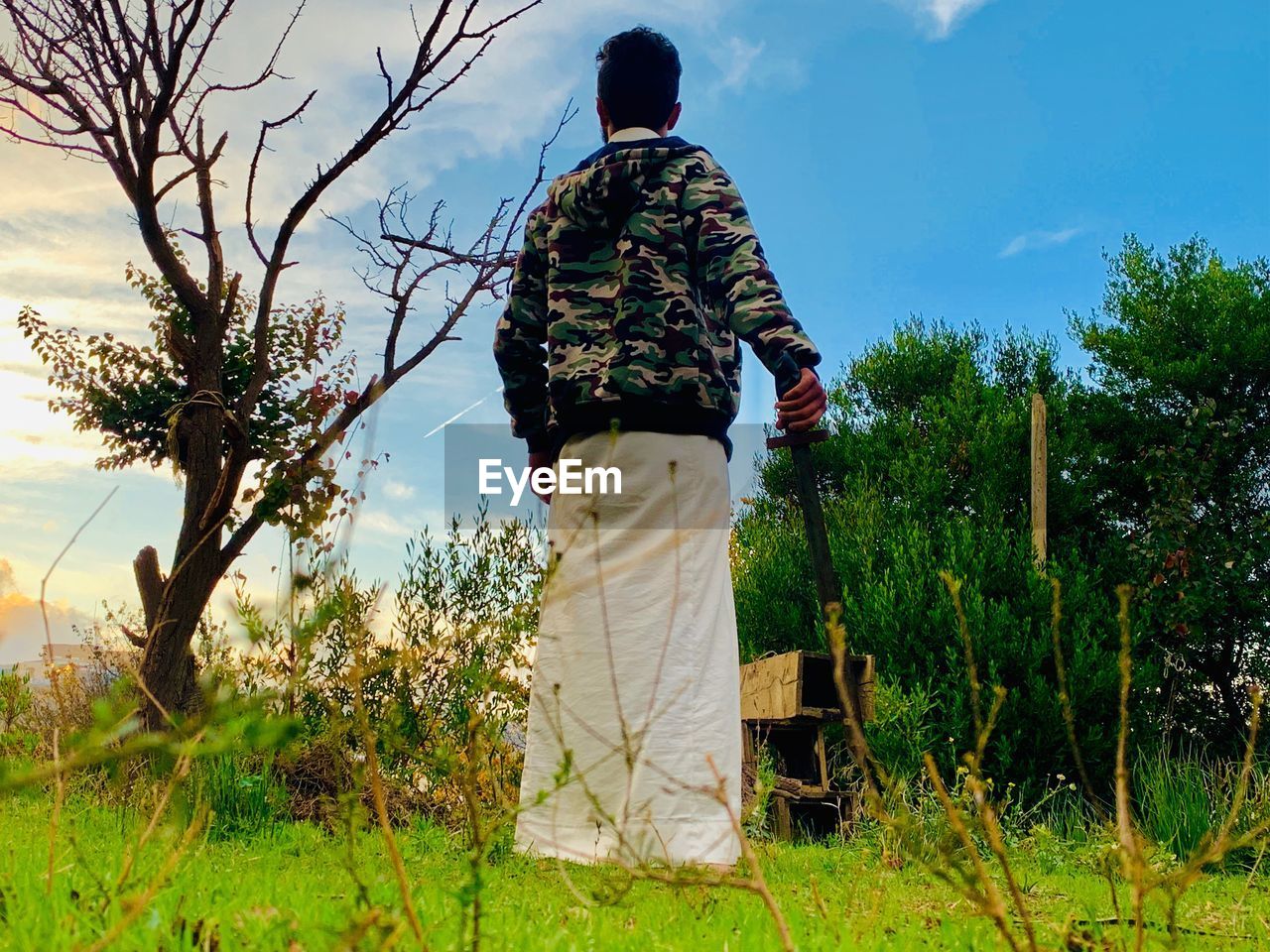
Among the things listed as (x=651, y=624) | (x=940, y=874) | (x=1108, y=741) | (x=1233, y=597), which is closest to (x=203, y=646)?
(x=651, y=624)

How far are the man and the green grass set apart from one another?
38 centimetres

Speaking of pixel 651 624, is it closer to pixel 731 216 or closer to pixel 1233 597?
pixel 731 216

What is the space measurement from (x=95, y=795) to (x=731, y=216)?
4327mm

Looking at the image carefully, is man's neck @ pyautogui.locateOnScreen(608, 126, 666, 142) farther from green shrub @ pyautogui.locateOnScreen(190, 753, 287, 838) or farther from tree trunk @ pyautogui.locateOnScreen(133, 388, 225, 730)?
tree trunk @ pyautogui.locateOnScreen(133, 388, 225, 730)

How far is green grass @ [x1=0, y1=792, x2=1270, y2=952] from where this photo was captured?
5.68 feet

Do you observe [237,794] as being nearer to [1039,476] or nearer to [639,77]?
[639,77]

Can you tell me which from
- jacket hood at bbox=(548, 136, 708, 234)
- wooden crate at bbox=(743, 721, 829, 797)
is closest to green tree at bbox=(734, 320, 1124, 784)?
wooden crate at bbox=(743, 721, 829, 797)

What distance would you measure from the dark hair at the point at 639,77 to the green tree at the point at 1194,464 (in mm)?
7560

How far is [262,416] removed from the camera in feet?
27.5

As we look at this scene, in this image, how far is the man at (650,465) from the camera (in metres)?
3.40

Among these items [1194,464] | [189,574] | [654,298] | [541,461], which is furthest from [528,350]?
[1194,464]

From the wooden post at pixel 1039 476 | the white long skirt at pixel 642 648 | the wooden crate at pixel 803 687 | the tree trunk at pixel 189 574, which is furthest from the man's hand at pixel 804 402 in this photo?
the wooden post at pixel 1039 476

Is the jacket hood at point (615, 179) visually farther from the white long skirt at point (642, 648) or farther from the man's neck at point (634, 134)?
the white long skirt at point (642, 648)

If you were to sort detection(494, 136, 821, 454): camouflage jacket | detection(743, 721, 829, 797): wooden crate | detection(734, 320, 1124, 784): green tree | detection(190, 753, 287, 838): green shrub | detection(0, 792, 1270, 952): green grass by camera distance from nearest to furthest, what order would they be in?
detection(0, 792, 1270, 952): green grass → detection(494, 136, 821, 454): camouflage jacket → detection(190, 753, 287, 838): green shrub → detection(743, 721, 829, 797): wooden crate → detection(734, 320, 1124, 784): green tree
